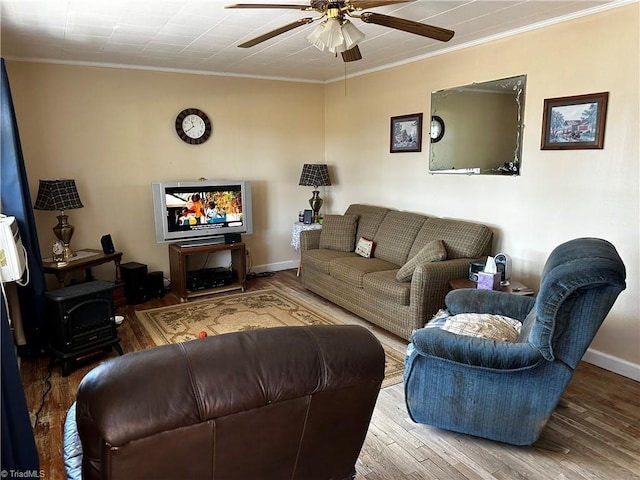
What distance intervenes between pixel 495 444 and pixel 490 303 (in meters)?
0.81

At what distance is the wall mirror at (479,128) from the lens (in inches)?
140

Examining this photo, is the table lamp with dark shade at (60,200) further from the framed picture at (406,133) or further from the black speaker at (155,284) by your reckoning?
the framed picture at (406,133)

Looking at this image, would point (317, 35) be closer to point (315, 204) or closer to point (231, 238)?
point (231, 238)

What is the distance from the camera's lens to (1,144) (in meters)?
3.01

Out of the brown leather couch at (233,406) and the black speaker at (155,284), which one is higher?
the brown leather couch at (233,406)

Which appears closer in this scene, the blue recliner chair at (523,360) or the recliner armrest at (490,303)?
the blue recliner chair at (523,360)

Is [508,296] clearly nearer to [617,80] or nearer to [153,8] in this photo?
[617,80]

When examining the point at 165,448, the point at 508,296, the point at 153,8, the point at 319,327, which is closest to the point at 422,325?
the point at 508,296

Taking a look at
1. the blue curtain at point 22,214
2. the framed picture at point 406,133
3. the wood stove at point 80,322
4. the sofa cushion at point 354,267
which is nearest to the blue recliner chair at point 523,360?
the sofa cushion at point 354,267

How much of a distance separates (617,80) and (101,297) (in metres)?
3.82

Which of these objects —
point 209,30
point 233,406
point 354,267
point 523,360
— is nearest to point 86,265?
point 209,30

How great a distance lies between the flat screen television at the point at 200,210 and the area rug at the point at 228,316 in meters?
0.73

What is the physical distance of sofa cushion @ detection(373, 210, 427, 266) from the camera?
4.25 meters

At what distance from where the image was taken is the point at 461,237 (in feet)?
12.2
